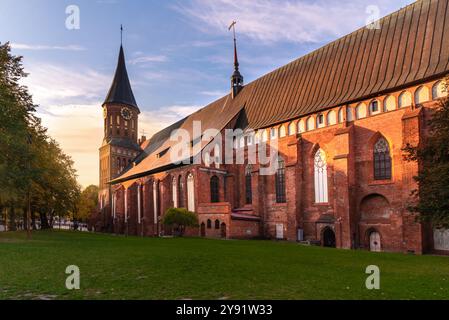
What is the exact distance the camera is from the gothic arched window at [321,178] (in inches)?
1117

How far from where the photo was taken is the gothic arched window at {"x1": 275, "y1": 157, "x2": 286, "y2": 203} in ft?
105

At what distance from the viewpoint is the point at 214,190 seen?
37.6m

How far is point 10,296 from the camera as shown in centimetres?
884

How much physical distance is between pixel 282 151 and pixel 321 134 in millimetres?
4310

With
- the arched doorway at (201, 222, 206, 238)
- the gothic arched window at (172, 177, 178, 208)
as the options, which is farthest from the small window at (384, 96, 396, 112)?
the gothic arched window at (172, 177, 178, 208)

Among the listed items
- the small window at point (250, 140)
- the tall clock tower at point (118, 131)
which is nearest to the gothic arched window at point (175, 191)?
the small window at point (250, 140)

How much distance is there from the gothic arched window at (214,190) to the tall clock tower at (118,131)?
30456 millimetres

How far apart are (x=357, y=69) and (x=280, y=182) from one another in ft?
37.2

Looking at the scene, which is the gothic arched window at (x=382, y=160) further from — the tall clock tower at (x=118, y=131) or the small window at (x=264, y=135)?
the tall clock tower at (x=118, y=131)

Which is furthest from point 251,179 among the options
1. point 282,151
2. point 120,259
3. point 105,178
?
point 105,178

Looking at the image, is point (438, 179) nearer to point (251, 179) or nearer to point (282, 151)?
point (282, 151)

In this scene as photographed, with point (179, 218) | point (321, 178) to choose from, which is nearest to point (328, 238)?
point (321, 178)

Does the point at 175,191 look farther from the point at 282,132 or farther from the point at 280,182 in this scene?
the point at 282,132
